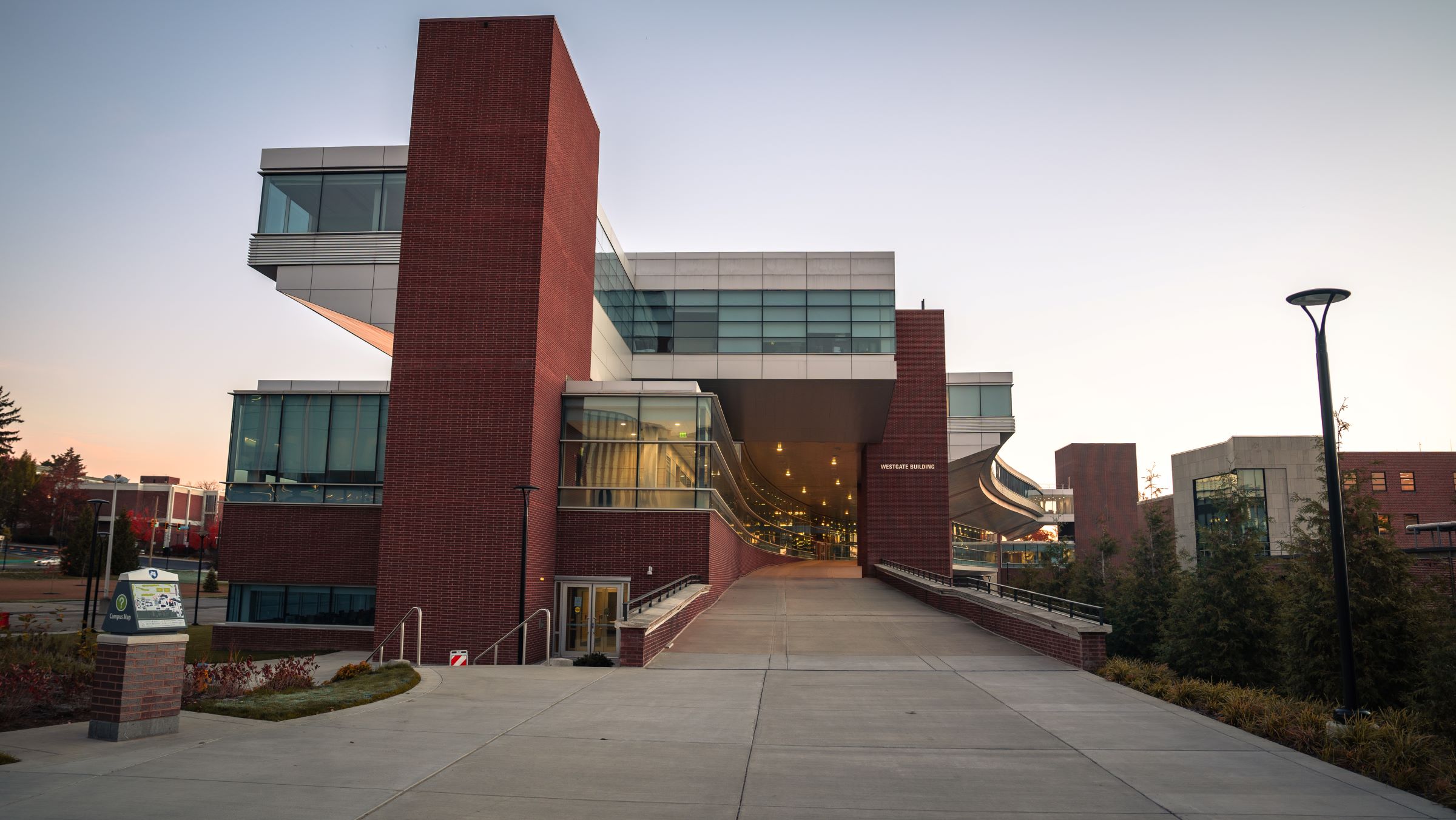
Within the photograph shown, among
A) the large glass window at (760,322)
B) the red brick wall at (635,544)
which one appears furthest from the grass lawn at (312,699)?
the large glass window at (760,322)

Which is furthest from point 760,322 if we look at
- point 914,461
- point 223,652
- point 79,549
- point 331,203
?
point 79,549

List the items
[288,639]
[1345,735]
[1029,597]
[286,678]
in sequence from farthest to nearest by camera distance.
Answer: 1. [288,639]
2. [1029,597]
3. [286,678]
4. [1345,735]

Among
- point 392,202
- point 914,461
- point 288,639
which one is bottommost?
point 288,639

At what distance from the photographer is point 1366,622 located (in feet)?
60.6

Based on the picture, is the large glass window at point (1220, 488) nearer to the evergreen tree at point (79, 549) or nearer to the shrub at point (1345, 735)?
the shrub at point (1345, 735)

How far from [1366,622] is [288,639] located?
90.8 feet

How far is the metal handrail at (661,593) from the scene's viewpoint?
19.0m

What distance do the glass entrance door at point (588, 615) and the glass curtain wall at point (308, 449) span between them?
6.72 m

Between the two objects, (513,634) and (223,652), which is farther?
Result: (223,652)

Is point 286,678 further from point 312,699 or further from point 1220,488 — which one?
point 1220,488

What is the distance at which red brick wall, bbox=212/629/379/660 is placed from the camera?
1008 inches

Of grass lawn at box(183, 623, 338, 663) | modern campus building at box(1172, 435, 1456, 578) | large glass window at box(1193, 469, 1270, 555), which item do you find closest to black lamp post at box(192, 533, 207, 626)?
grass lawn at box(183, 623, 338, 663)

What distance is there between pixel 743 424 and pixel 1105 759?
34099 mm

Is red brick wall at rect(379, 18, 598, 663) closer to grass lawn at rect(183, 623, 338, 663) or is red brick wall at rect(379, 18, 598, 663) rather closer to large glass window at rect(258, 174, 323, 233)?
grass lawn at rect(183, 623, 338, 663)
